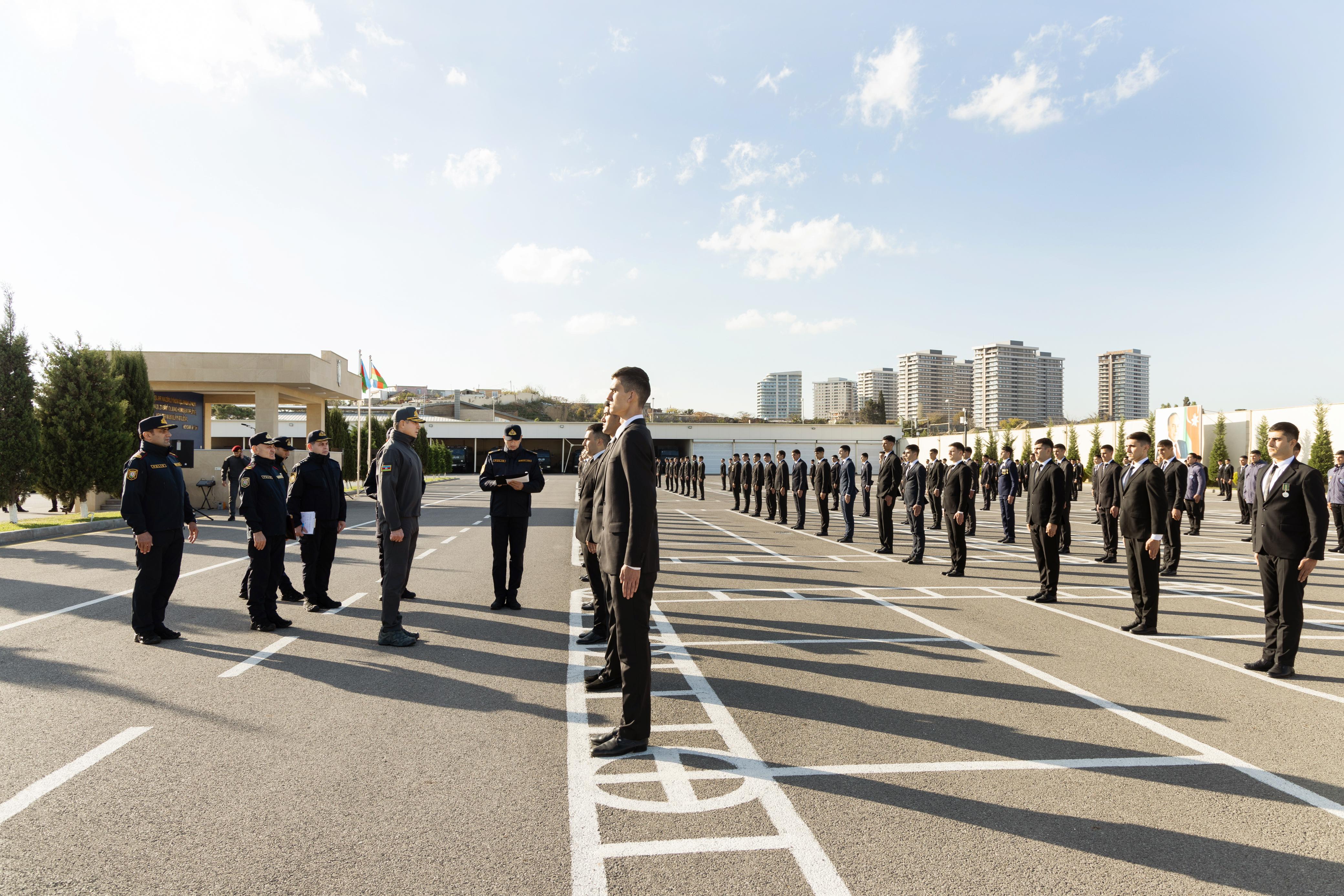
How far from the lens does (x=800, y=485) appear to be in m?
21.3

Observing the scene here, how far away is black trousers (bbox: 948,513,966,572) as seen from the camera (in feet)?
37.3

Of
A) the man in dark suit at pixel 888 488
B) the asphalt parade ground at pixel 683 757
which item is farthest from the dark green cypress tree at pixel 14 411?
the man in dark suit at pixel 888 488

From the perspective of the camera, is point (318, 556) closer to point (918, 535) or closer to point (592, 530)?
point (592, 530)

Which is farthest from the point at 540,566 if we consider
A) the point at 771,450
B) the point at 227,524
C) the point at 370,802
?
the point at 771,450

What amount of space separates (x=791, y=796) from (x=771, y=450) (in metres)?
75.6

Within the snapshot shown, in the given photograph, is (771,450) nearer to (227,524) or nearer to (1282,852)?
(227,524)

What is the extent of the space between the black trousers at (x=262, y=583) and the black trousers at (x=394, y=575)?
1333 mm

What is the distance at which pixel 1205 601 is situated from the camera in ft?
30.9

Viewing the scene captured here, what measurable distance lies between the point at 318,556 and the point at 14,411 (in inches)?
590

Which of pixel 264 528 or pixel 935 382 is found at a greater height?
pixel 935 382

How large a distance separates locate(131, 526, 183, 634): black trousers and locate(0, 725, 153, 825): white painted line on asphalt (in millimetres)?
2592

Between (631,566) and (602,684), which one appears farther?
(602,684)

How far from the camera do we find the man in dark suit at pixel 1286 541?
19.8 feet

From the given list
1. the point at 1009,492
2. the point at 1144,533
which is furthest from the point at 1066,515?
the point at 1009,492
